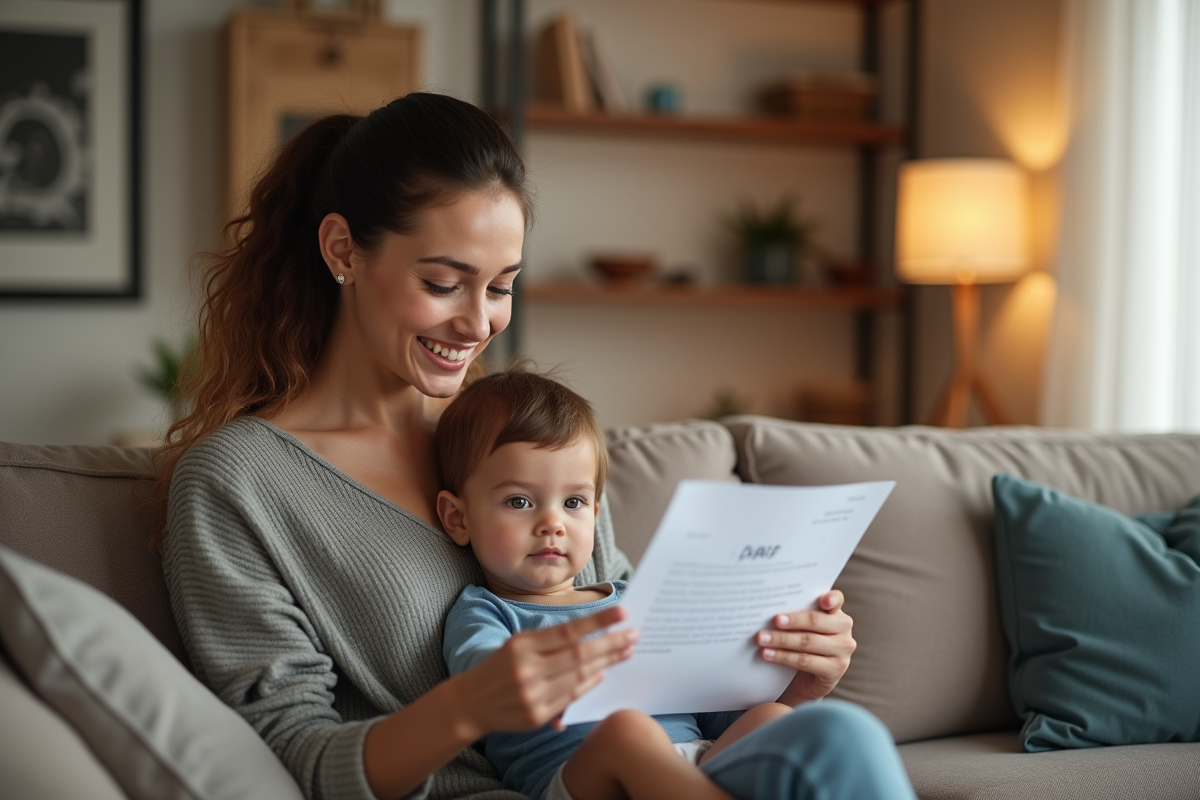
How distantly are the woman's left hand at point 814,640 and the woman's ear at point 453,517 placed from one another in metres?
0.39

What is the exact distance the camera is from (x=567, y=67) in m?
3.99

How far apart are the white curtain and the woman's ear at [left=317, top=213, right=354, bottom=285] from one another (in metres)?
2.47

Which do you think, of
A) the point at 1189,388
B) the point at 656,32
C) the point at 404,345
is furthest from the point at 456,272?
the point at 656,32

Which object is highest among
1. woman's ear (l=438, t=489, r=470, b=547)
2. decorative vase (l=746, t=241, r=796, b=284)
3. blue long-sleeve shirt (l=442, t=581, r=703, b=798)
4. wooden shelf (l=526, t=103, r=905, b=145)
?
wooden shelf (l=526, t=103, r=905, b=145)

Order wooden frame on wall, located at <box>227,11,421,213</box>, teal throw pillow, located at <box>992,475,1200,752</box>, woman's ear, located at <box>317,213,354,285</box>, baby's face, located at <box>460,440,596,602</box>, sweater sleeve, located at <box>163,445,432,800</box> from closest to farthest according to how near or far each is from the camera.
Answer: sweater sleeve, located at <box>163,445,432,800</box> < baby's face, located at <box>460,440,596,602</box> < woman's ear, located at <box>317,213,354,285</box> < teal throw pillow, located at <box>992,475,1200,752</box> < wooden frame on wall, located at <box>227,11,421,213</box>

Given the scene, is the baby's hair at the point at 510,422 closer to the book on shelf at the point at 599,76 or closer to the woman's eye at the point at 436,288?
the woman's eye at the point at 436,288

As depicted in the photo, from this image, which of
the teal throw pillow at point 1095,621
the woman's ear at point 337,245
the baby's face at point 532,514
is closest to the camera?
the baby's face at point 532,514

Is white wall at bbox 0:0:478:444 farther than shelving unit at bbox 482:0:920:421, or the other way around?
shelving unit at bbox 482:0:920:421

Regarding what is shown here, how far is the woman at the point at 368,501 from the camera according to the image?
1.14 m

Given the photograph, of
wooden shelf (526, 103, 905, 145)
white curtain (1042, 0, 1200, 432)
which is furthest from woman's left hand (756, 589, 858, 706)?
wooden shelf (526, 103, 905, 145)

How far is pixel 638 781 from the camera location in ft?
3.90

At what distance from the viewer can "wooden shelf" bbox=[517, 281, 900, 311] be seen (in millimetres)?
4016

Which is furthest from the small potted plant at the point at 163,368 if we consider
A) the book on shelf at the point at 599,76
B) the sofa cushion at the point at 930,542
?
the sofa cushion at the point at 930,542

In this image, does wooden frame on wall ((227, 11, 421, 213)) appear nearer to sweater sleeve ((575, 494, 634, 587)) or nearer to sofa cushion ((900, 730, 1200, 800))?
sweater sleeve ((575, 494, 634, 587))
